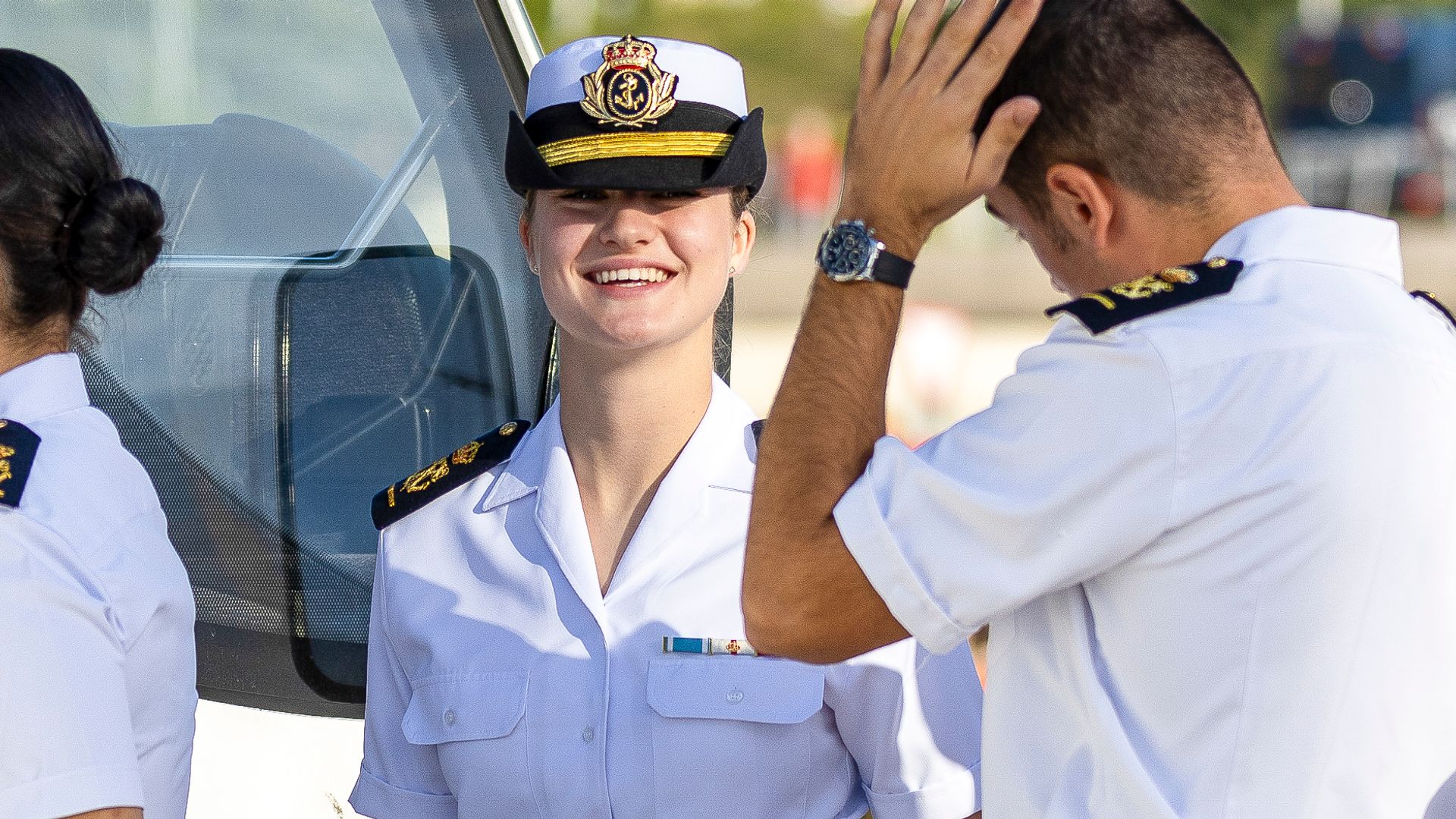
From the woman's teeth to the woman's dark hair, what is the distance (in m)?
0.54

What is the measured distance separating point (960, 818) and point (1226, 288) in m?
0.78

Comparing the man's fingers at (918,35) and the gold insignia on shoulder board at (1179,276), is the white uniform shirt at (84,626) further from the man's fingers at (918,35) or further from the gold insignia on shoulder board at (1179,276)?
the gold insignia on shoulder board at (1179,276)

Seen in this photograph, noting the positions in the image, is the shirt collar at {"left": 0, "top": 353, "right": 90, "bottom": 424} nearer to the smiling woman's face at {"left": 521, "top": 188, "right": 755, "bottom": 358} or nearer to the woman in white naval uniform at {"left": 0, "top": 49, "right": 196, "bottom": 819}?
the woman in white naval uniform at {"left": 0, "top": 49, "right": 196, "bottom": 819}

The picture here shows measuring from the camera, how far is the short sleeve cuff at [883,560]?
1.39 m

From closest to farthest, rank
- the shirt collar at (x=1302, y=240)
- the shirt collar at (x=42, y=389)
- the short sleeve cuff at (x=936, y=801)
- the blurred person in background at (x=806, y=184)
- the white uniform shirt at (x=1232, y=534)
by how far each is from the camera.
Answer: the white uniform shirt at (x=1232, y=534), the shirt collar at (x=1302, y=240), the shirt collar at (x=42, y=389), the short sleeve cuff at (x=936, y=801), the blurred person in background at (x=806, y=184)

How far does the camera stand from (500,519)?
204cm

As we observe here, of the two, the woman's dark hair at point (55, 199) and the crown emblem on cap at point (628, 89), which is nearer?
the woman's dark hair at point (55, 199)

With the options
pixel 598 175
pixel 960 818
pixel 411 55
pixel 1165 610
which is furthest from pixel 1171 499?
pixel 411 55

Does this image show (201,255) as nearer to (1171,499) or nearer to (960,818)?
(960,818)

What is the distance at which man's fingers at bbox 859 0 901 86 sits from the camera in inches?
59.4

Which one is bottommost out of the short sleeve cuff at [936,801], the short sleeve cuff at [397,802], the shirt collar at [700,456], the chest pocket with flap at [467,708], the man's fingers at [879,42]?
the short sleeve cuff at [397,802]

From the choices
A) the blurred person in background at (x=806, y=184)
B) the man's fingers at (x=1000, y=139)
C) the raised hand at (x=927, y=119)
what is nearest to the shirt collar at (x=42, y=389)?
the raised hand at (x=927, y=119)

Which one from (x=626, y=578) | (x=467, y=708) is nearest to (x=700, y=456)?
(x=626, y=578)

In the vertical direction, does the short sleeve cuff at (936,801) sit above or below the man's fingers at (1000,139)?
below
